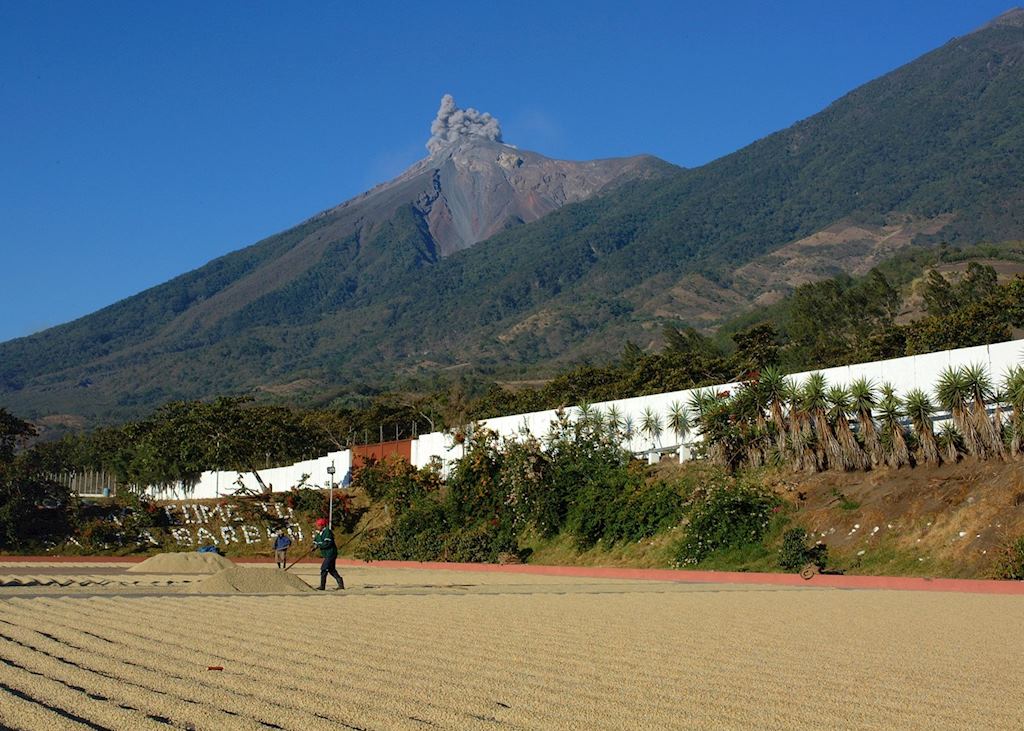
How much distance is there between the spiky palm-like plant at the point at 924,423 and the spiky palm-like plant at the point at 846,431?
165cm

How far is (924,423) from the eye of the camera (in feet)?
87.8

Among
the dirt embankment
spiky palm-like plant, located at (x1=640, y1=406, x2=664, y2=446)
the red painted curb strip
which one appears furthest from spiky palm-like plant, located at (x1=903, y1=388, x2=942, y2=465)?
spiky palm-like plant, located at (x1=640, y1=406, x2=664, y2=446)

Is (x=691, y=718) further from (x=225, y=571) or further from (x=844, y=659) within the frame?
(x=225, y=571)

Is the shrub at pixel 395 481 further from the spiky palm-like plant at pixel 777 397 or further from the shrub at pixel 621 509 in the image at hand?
the spiky palm-like plant at pixel 777 397

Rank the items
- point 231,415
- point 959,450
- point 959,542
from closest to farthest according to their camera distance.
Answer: point 959,542 < point 959,450 < point 231,415

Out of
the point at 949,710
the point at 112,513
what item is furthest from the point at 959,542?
the point at 112,513

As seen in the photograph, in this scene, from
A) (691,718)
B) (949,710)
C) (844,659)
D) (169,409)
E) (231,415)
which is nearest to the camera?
(691,718)

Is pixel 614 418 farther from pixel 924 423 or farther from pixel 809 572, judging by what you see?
pixel 809 572

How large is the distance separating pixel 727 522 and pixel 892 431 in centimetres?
465

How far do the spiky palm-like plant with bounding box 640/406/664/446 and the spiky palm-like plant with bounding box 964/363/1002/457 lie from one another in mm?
11864

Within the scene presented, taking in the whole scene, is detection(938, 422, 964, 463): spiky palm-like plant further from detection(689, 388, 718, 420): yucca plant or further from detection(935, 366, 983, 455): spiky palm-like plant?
detection(689, 388, 718, 420): yucca plant

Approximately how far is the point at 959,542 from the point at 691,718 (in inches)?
717

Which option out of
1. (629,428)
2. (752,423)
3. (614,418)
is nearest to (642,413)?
(629,428)

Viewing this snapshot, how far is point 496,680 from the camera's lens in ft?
27.5
